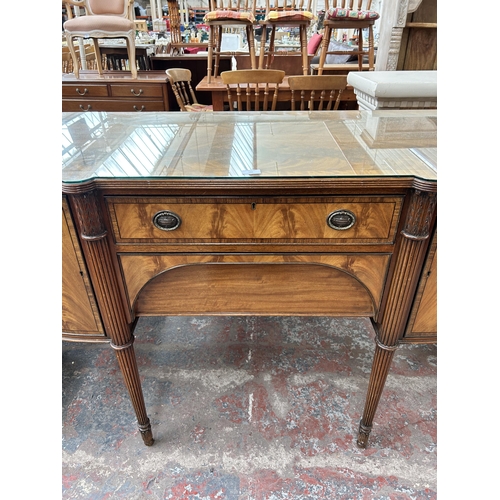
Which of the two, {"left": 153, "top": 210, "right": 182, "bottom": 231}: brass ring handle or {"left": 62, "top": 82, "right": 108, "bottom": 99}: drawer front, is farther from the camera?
{"left": 62, "top": 82, "right": 108, "bottom": 99}: drawer front

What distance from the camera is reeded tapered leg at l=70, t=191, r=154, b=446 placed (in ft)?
2.43

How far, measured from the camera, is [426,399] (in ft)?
4.27

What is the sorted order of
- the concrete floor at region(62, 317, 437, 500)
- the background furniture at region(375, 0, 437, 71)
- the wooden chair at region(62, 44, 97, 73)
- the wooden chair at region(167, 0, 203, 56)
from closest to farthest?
the concrete floor at region(62, 317, 437, 500) → the background furniture at region(375, 0, 437, 71) → the wooden chair at region(62, 44, 97, 73) → the wooden chair at region(167, 0, 203, 56)

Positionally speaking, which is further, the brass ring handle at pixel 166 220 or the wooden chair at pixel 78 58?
the wooden chair at pixel 78 58

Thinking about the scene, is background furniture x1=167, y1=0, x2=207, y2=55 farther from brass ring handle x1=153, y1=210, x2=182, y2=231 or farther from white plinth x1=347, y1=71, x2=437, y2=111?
brass ring handle x1=153, y1=210, x2=182, y2=231

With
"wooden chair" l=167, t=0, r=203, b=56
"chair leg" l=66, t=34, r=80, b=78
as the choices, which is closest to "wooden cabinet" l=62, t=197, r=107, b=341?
"chair leg" l=66, t=34, r=80, b=78

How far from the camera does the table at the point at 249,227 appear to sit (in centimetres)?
73

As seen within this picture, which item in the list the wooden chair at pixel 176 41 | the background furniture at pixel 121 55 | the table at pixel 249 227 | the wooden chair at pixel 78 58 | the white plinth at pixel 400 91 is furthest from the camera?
the wooden chair at pixel 176 41

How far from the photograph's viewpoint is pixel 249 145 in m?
0.92

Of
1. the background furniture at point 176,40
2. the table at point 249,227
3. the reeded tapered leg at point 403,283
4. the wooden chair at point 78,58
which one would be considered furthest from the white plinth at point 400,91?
the background furniture at point 176,40

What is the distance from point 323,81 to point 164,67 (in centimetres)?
333

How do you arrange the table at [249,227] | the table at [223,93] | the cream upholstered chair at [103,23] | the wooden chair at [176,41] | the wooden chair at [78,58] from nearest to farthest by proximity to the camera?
the table at [249,227]
the table at [223,93]
the cream upholstered chair at [103,23]
the wooden chair at [78,58]
the wooden chair at [176,41]

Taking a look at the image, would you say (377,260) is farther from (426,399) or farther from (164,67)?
(164,67)

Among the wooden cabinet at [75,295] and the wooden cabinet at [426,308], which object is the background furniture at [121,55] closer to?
the wooden cabinet at [75,295]
